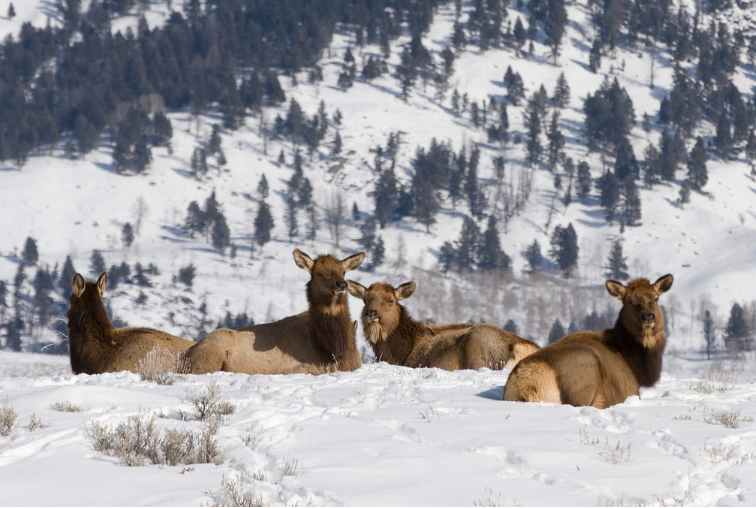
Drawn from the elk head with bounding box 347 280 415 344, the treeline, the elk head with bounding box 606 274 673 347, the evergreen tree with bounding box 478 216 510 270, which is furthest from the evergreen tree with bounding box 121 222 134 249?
the elk head with bounding box 606 274 673 347

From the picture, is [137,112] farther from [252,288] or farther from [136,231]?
[252,288]

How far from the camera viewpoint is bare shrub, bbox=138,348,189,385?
11.6 meters

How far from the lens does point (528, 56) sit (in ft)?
625

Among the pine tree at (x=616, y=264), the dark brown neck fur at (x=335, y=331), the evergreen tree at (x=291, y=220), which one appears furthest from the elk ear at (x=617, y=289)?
the evergreen tree at (x=291, y=220)

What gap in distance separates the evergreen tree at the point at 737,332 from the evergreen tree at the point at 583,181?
4583cm

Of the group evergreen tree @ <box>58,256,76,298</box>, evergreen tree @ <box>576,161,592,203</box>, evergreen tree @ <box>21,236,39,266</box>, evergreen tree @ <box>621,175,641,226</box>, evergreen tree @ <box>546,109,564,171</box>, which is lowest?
evergreen tree @ <box>58,256,76,298</box>

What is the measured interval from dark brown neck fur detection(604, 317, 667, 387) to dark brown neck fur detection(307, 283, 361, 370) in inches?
168

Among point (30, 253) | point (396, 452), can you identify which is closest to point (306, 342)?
point (396, 452)

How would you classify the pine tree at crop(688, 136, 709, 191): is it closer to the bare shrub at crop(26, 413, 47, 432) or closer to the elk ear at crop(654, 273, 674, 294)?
the elk ear at crop(654, 273, 674, 294)

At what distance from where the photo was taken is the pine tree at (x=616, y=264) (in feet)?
408

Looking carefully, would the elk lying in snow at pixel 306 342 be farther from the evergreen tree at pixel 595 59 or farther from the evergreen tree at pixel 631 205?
the evergreen tree at pixel 595 59

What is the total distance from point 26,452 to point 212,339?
7.29 meters

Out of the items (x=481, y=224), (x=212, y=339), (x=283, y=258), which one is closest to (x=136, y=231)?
(x=283, y=258)

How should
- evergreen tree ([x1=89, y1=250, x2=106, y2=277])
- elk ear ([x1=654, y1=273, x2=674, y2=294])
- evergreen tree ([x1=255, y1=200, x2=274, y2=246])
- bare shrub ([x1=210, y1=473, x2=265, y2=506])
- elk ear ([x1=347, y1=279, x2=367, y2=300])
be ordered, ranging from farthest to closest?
1. evergreen tree ([x1=255, y1=200, x2=274, y2=246])
2. evergreen tree ([x1=89, y1=250, x2=106, y2=277])
3. elk ear ([x1=347, y1=279, x2=367, y2=300])
4. elk ear ([x1=654, y1=273, x2=674, y2=294])
5. bare shrub ([x1=210, y1=473, x2=265, y2=506])
